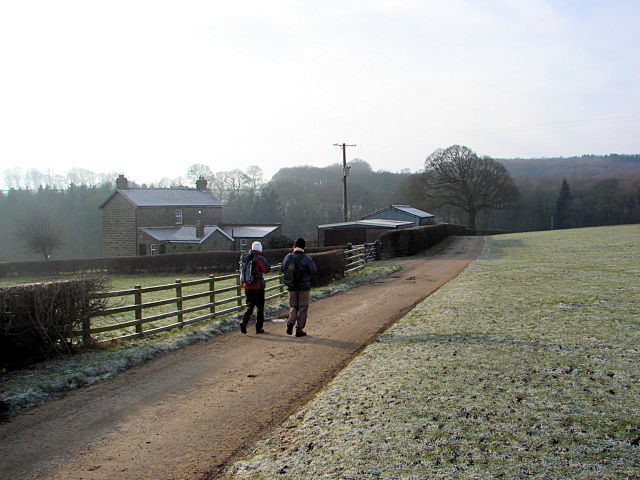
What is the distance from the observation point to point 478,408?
5.93 metres

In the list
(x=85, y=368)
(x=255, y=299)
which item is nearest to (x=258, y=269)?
(x=255, y=299)

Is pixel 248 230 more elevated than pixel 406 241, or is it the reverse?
pixel 248 230

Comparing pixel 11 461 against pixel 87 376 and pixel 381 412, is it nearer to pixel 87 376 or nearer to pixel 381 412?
pixel 87 376

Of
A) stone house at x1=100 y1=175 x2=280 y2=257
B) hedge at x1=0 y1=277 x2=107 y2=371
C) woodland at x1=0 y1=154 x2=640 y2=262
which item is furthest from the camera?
woodland at x1=0 y1=154 x2=640 y2=262

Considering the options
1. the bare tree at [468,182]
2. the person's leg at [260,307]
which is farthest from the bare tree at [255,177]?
the person's leg at [260,307]

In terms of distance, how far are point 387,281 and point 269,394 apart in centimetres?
1519

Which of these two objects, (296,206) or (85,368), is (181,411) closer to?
(85,368)

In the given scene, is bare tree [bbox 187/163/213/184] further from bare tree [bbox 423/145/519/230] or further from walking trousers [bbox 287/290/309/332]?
walking trousers [bbox 287/290/309/332]

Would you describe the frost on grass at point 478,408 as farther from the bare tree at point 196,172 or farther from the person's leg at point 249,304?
the bare tree at point 196,172

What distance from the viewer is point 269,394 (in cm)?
703

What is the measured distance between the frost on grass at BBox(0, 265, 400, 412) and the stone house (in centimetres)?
4341

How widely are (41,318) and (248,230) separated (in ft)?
172

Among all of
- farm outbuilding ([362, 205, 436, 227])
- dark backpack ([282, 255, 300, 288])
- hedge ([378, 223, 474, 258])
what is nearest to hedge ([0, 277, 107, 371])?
dark backpack ([282, 255, 300, 288])

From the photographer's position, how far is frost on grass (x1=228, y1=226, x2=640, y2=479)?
15.1 ft
